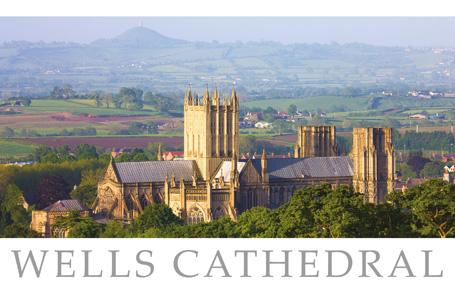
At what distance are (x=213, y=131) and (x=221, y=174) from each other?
4.02 meters

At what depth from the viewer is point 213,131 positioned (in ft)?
354

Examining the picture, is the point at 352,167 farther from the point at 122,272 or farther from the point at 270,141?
the point at 270,141

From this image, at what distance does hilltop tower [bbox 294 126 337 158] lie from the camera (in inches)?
4449

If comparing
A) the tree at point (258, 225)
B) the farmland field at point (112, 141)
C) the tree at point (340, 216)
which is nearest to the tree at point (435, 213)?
the tree at point (340, 216)

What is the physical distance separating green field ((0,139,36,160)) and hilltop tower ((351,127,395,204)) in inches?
2485

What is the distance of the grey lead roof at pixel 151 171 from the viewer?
103250 mm

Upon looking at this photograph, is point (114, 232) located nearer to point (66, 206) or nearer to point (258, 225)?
point (258, 225)

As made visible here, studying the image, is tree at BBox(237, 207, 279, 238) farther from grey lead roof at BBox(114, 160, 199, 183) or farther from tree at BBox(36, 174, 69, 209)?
tree at BBox(36, 174, 69, 209)

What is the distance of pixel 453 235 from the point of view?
60.2 meters

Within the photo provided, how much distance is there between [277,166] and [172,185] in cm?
714

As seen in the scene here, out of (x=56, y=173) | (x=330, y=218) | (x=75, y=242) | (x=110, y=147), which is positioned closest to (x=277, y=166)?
(x=56, y=173)

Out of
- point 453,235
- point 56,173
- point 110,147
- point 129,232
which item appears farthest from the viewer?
point 110,147

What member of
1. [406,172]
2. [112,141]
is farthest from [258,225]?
[112,141]

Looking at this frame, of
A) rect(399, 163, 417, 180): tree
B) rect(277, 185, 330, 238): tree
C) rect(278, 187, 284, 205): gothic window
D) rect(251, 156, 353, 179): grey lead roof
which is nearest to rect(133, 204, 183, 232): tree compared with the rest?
rect(278, 187, 284, 205): gothic window
